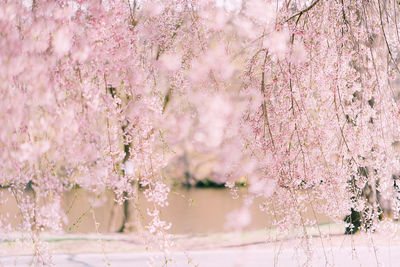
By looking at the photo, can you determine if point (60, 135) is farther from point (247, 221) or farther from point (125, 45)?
point (247, 221)

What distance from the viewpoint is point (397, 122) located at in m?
4.84

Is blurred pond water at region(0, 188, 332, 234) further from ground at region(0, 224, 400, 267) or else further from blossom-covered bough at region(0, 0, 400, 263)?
blossom-covered bough at region(0, 0, 400, 263)

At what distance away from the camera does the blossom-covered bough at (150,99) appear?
8.61ft

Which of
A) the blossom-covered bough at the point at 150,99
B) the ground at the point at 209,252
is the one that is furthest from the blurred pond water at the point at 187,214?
the blossom-covered bough at the point at 150,99

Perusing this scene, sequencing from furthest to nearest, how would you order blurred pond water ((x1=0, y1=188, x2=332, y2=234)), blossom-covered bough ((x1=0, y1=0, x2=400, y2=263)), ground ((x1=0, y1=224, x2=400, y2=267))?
blurred pond water ((x1=0, y1=188, x2=332, y2=234)) → ground ((x1=0, y1=224, x2=400, y2=267)) → blossom-covered bough ((x1=0, y1=0, x2=400, y2=263))

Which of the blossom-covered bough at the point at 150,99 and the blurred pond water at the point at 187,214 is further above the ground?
the blossom-covered bough at the point at 150,99

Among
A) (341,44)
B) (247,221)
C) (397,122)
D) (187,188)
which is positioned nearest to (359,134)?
(397,122)

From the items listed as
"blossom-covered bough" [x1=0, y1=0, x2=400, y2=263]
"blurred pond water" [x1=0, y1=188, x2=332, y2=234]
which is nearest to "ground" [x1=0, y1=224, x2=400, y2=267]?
"blurred pond water" [x1=0, y1=188, x2=332, y2=234]

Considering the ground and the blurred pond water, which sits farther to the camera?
the blurred pond water

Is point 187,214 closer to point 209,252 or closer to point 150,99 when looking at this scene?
point 209,252

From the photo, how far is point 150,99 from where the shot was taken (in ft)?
11.0

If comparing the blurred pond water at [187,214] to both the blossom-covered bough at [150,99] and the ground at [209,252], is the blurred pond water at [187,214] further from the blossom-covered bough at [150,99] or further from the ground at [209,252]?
the blossom-covered bough at [150,99]

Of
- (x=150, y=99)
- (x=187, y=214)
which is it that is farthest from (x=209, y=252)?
(x=187, y=214)

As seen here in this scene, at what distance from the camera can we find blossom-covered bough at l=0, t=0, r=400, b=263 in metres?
2.62
